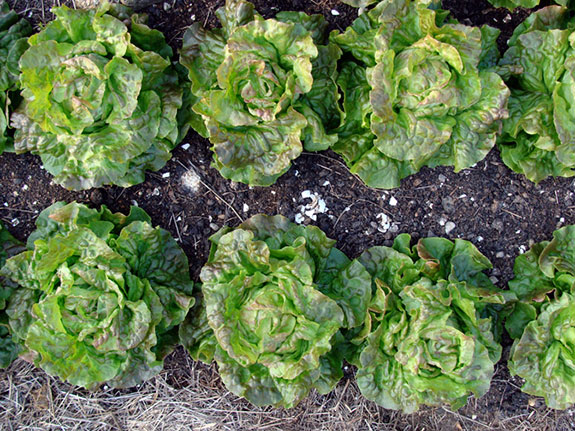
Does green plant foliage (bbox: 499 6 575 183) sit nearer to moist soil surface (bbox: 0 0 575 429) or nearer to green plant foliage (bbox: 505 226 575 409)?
moist soil surface (bbox: 0 0 575 429)

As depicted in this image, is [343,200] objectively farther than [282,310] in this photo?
Yes

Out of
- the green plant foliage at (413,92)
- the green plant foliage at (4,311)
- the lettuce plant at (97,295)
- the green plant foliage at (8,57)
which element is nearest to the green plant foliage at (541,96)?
the green plant foliage at (413,92)

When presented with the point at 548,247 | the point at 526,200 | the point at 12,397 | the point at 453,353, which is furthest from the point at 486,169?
the point at 12,397

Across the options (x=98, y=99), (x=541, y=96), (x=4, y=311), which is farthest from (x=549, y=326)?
(x=4, y=311)

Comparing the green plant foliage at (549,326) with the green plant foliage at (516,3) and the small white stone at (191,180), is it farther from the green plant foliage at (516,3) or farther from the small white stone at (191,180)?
the small white stone at (191,180)

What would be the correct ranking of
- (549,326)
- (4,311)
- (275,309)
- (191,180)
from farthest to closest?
(191,180) → (4,311) → (549,326) → (275,309)

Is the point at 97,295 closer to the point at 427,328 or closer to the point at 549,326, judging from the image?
the point at 427,328

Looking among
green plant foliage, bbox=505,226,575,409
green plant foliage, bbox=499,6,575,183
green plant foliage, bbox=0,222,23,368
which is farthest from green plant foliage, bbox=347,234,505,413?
green plant foliage, bbox=0,222,23,368
